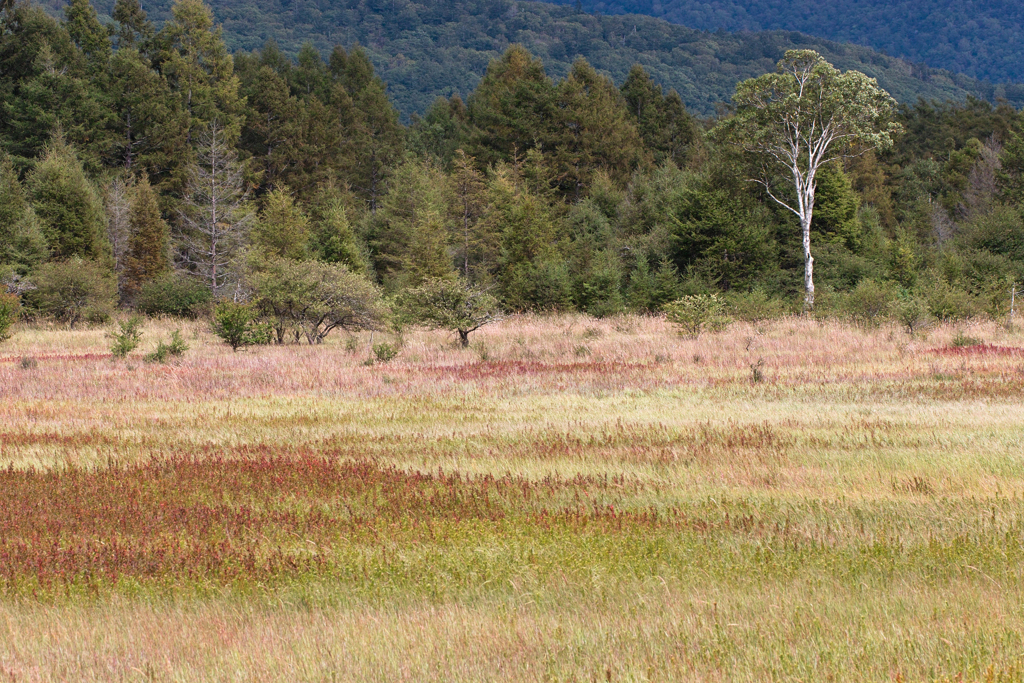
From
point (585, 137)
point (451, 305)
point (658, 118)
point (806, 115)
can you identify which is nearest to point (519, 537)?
point (451, 305)

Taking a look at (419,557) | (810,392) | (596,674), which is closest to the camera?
(596,674)

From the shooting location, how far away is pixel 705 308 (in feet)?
96.8

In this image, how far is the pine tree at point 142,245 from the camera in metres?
52.2

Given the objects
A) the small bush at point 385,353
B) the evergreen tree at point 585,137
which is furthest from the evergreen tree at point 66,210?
the evergreen tree at point 585,137

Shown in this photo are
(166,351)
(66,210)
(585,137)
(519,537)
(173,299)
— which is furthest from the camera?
(585,137)

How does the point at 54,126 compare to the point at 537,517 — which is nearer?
the point at 537,517

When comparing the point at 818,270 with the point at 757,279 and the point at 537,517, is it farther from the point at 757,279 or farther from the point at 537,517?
the point at 537,517

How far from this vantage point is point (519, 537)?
7336 mm

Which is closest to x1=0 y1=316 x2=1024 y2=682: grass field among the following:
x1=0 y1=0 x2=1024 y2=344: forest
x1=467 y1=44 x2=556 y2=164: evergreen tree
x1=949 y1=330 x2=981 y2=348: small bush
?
x1=949 y1=330 x2=981 y2=348: small bush

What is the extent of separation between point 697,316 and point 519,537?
22.6 meters

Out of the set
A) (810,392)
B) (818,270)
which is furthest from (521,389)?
(818,270)

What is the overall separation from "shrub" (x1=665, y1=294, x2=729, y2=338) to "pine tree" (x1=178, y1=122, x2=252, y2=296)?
28336mm

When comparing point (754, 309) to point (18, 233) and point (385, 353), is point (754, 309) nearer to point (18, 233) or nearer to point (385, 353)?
point (385, 353)

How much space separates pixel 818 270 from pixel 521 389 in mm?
30270
